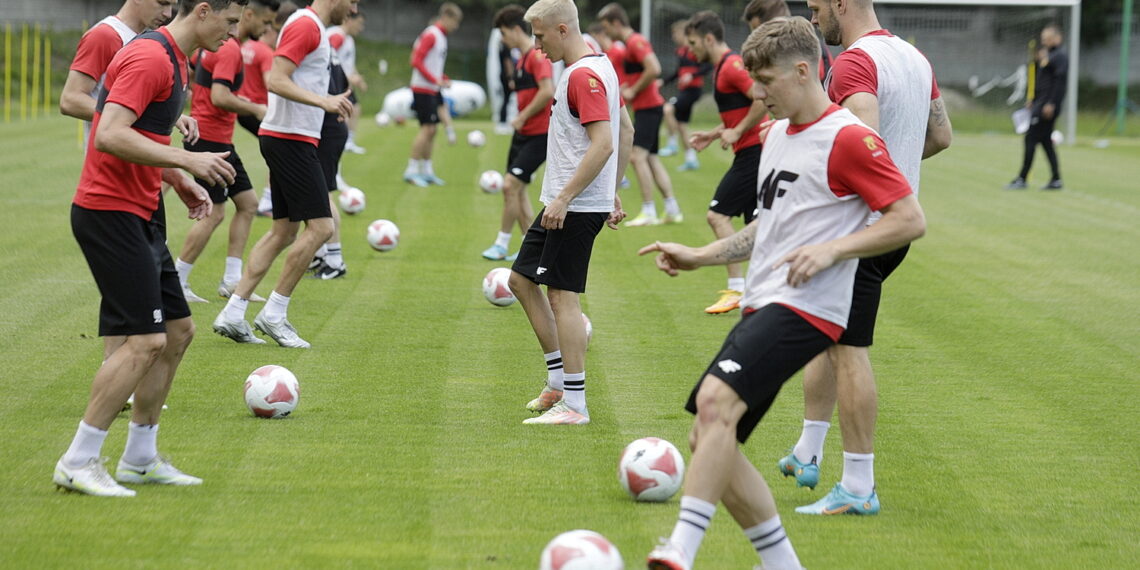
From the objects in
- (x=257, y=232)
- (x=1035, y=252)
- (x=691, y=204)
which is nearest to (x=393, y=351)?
(x=257, y=232)

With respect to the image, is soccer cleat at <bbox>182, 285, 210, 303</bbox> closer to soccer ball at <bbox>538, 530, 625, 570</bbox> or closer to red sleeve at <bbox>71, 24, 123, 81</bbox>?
red sleeve at <bbox>71, 24, 123, 81</bbox>

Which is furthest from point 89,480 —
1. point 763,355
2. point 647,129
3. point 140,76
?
point 647,129

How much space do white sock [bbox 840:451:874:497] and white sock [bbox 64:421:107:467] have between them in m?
2.99

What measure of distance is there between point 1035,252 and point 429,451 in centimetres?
963

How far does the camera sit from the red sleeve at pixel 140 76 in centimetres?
525

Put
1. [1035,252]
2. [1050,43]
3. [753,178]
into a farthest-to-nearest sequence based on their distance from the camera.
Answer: [1050,43] < [1035,252] < [753,178]

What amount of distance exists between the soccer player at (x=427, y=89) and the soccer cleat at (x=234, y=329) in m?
10.1

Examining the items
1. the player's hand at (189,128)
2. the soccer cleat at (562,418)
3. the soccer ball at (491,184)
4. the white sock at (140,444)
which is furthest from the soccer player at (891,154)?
the soccer ball at (491,184)

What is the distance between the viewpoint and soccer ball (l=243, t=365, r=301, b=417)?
22.7ft

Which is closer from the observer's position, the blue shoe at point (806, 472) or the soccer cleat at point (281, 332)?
the blue shoe at point (806, 472)

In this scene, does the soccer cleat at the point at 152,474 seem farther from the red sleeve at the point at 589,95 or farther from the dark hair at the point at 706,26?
the dark hair at the point at 706,26

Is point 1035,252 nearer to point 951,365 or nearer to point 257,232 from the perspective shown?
point 951,365

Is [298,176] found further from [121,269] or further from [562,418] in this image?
[121,269]

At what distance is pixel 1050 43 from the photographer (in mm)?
21203
